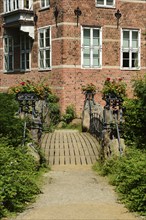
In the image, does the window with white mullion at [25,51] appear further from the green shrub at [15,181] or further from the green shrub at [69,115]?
the green shrub at [15,181]

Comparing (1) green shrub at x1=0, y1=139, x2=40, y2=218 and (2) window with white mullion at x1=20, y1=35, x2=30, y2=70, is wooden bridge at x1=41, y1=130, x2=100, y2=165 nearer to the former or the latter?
(1) green shrub at x1=0, y1=139, x2=40, y2=218

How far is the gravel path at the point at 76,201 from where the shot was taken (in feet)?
25.8

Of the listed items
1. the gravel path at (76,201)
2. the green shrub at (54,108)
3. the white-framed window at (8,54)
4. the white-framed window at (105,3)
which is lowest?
the gravel path at (76,201)

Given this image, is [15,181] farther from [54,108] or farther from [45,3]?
[45,3]

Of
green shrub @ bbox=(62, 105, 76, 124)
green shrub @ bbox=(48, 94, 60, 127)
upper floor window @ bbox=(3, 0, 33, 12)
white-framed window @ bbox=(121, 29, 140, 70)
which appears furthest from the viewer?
upper floor window @ bbox=(3, 0, 33, 12)

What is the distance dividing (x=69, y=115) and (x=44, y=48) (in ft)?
13.4

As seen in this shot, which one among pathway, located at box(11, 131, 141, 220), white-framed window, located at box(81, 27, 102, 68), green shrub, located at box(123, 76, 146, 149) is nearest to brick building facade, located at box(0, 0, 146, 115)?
white-framed window, located at box(81, 27, 102, 68)

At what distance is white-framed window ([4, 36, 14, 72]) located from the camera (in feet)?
84.1

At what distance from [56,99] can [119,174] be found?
12.2m

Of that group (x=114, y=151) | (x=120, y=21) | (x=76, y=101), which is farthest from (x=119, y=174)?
(x=120, y=21)

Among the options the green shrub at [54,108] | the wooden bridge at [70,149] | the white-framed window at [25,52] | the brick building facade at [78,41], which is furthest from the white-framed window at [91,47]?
the wooden bridge at [70,149]

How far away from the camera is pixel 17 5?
23.9 meters

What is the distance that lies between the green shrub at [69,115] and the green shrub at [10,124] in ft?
26.3

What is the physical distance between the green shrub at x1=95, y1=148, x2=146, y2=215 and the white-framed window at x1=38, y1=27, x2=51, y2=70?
1222 centimetres
